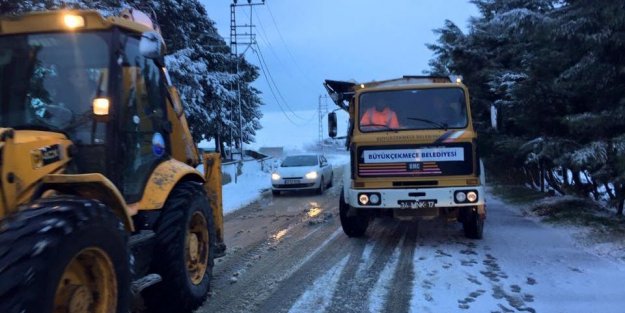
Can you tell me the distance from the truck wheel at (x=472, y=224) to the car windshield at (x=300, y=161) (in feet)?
35.1

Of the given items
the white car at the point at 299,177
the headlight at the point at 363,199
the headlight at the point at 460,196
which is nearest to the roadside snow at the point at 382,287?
the headlight at the point at 363,199

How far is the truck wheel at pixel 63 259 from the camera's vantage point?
2.87 meters

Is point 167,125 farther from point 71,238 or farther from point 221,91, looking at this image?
point 221,91

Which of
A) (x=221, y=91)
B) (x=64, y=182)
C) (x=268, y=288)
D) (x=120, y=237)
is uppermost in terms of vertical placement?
(x=221, y=91)

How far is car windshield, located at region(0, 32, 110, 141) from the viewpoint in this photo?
4.33m

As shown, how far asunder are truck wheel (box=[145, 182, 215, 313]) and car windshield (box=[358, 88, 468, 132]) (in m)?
3.89

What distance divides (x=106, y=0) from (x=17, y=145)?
1327 centimetres

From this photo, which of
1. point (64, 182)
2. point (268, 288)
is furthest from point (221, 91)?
point (64, 182)

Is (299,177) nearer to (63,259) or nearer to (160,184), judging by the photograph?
(160,184)

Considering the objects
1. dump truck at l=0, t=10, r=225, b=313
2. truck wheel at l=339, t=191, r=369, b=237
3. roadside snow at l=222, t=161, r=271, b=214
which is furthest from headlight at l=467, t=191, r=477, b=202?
roadside snow at l=222, t=161, r=271, b=214

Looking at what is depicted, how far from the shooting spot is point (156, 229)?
5.05 meters

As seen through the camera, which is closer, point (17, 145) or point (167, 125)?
point (17, 145)

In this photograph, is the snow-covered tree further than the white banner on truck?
No

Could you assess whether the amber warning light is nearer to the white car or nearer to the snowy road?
the snowy road
